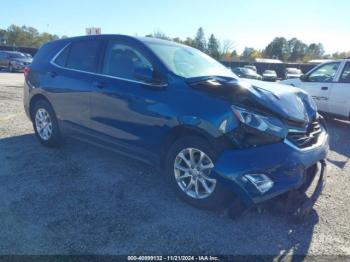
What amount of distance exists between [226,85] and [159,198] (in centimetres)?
153

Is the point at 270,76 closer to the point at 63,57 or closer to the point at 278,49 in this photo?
the point at 63,57

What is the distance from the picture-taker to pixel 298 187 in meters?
3.18

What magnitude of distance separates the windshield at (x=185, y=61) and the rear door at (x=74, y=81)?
1025 millimetres

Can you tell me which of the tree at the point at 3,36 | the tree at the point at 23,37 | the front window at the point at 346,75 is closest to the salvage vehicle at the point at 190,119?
the front window at the point at 346,75

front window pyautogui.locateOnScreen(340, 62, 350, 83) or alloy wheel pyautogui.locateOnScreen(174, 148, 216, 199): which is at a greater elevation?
front window pyautogui.locateOnScreen(340, 62, 350, 83)

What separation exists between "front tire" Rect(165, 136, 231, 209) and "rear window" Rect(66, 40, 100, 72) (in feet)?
6.17

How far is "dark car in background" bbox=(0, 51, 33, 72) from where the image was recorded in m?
25.0

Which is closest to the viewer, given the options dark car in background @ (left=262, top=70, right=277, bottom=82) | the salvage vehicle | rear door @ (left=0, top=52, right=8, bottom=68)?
the salvage vehicle

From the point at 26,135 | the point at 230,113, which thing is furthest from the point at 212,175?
the point at 26,135

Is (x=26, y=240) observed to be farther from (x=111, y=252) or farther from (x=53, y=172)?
(x=53, y=172)

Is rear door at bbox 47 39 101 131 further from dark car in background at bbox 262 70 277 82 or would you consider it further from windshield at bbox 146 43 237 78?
dark car in background at bbox 262 70 277 82

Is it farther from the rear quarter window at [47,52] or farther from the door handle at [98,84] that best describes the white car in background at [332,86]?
the rear quarter window at [47,52]

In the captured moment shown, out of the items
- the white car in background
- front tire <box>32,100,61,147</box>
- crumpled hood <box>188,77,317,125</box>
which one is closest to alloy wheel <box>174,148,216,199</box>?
crumpled hood <box>188,77,317,125</box>

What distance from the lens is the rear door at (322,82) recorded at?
311 inches
